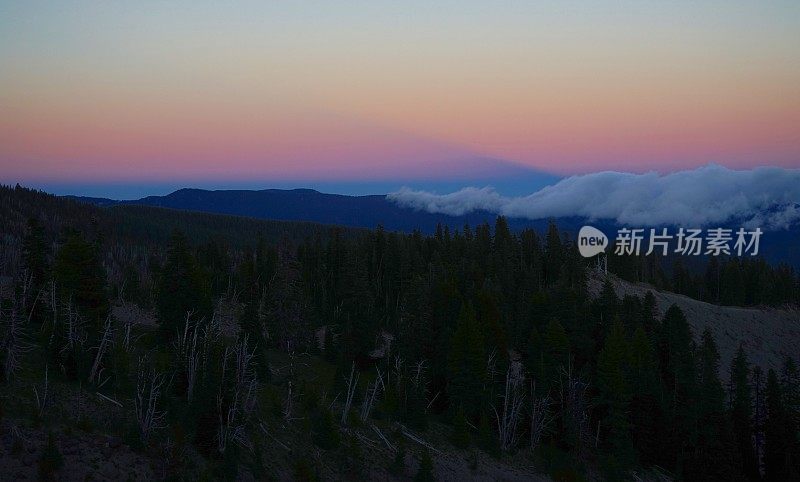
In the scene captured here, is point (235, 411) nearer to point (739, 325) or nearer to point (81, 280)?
point (81, 280)

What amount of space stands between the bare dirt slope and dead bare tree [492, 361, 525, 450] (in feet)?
150

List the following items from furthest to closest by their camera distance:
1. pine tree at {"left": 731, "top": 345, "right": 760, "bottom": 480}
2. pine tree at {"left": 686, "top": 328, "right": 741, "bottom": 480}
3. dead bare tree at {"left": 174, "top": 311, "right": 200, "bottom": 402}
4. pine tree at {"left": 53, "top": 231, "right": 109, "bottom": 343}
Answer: pine tree at {"left": 731, "top": 345, "right": 760, "bottom": 480} → pine tree at {"left": 686, "top": 328, "right": 741, "bottom": 480} → pine tree at {"left": 53, "top": 231, "right": 109, "bottom": 343} → dead bare tree at {"left": 174, "top": 311, "right": 200, "bottom": 402}

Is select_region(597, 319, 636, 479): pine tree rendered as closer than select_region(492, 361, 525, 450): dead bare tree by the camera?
No

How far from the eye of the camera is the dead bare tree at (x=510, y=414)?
42.2 meters

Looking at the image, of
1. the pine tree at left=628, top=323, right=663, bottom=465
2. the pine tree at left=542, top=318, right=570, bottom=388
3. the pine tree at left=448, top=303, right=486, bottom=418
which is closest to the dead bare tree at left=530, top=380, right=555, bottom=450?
the pine tree at left=542, top=318, right=570, bottom=388

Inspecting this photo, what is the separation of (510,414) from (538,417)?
213cm

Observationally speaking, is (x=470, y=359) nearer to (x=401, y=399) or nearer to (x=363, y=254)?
(x=401, y=399)

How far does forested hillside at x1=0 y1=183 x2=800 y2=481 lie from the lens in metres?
27.9

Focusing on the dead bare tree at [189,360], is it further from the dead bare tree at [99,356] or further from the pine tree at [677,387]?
the pine tree at [677,387]

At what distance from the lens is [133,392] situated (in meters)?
32.5

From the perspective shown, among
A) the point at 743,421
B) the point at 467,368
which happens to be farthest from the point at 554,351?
the point at 743,421

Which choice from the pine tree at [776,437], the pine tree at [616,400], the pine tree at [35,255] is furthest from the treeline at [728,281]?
the pine tree at [35,255]

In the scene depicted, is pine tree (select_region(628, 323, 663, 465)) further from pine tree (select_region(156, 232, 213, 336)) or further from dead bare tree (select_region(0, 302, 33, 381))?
dead bare tree (select_region(0, 302, 33, 381))

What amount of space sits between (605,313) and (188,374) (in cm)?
4172
